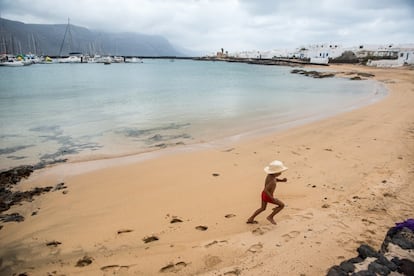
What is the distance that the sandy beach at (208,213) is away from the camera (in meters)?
4.16

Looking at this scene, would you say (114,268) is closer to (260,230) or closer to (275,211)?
Result: (260,230)

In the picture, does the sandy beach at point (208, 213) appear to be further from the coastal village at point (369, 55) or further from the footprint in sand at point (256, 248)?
the coastal village at point (369, 55)

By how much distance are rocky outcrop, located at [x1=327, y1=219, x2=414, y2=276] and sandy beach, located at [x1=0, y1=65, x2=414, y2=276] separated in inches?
12.8

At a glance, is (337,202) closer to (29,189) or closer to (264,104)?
(29,189)

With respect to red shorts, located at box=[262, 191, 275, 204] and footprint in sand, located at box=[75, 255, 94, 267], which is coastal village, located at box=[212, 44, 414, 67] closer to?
red shorts, located at box=[262, 191, 275, 204]

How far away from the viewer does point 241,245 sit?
4.41 meters

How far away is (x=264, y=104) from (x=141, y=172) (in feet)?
49.1

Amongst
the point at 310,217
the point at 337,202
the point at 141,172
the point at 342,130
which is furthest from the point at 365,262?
the point at 342,130

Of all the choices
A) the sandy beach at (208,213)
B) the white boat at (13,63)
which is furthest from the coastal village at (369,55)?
the white boat at (13,63)

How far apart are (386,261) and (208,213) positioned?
3.05 metres

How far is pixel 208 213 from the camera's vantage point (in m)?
5.61

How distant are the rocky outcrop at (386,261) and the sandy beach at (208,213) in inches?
12.8

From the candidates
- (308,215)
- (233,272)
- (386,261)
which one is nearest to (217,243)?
(233,272)

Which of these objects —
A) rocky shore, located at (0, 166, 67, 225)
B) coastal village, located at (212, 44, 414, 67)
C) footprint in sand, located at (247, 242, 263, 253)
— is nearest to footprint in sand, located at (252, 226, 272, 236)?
footprint in sand, located at (247, 242, 263, 253)
